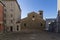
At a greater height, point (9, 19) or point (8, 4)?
point (8, 4)

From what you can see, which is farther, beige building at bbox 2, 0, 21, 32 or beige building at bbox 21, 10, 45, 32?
beige building at bbox 2, 0, 21, 32

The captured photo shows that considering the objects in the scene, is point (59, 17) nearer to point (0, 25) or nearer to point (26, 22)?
point (0, 25)

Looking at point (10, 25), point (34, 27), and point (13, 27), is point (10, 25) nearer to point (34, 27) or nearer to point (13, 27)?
point (13, 27)

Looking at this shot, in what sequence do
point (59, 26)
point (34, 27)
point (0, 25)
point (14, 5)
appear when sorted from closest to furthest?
point (59, 26), point (0, 25), point (34, 27), point (14, 5)

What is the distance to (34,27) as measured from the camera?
52.0 meters

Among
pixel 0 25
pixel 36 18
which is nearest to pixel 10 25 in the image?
pixel 36 18

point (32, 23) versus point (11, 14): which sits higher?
point (11, 14)

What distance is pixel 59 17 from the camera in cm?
2622

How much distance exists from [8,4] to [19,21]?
6.76 metres

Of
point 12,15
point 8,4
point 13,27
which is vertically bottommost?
point 13,27

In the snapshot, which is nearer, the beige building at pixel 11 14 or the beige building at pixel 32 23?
the beige building at pixel 32 23

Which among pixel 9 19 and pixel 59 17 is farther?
pixel 9 19

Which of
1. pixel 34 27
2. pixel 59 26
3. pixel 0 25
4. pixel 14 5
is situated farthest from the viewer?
pixel 14 5

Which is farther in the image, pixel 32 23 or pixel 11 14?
pixel 11 14
